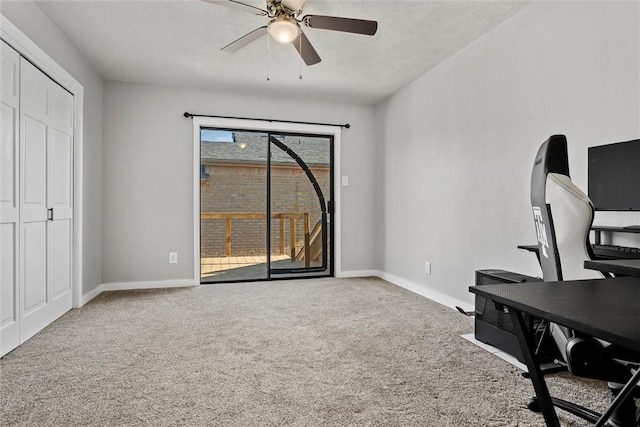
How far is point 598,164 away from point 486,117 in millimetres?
1189

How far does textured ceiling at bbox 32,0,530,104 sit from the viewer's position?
2.76 metres

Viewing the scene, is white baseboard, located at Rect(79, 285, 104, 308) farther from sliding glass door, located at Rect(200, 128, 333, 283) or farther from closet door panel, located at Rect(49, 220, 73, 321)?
sliding glass door, located at Rect(200, 128, 333, 283)

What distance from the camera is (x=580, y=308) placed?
781mm

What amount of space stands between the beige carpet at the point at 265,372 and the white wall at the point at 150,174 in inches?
40.6

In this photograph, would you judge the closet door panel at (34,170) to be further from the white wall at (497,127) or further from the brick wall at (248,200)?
the white wall at (497,127)

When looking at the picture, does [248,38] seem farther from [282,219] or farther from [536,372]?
[536,372]

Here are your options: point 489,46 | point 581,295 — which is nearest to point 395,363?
point 581,295

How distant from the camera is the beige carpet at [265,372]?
66.9 inches

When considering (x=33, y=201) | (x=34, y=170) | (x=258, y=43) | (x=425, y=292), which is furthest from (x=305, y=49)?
(x=425, y=292)

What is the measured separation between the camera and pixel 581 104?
2381 mm

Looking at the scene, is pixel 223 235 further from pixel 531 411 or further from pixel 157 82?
pixel 531 411

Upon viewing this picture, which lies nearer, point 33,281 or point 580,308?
point 580,308

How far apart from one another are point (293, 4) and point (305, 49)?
0.38m

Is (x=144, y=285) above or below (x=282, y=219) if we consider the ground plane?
below
